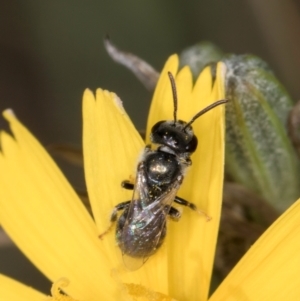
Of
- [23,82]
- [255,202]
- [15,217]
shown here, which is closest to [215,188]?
[255,202]

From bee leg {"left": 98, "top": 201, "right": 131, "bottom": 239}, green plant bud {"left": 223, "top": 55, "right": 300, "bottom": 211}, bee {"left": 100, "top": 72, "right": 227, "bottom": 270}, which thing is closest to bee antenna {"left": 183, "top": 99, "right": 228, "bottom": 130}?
bee {"left": 100, "top": 72, "right": 227, "bottom": 270}

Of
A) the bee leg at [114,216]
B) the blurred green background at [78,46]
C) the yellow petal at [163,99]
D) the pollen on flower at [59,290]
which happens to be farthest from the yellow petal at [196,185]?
the blurred green background at [78,46]

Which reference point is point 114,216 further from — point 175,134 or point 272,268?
point 272,268

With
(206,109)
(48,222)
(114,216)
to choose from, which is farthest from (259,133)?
(48,222)

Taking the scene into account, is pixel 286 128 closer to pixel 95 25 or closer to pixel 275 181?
pixel 275 181

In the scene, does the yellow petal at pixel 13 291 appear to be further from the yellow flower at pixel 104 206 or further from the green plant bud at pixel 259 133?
the green plant bud at pixel 259 133

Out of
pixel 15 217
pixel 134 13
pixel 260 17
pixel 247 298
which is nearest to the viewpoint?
pixel 247 298
